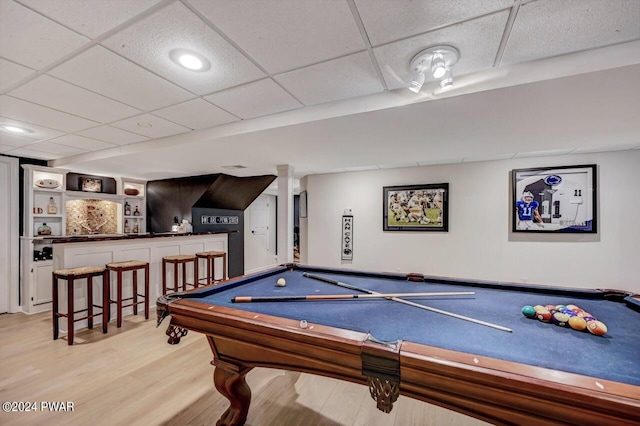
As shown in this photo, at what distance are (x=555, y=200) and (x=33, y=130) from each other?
664 cm

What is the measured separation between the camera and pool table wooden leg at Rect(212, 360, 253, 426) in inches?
63.9

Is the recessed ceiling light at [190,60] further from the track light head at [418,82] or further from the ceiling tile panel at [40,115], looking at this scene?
the ceiling tile panel at [40,115]

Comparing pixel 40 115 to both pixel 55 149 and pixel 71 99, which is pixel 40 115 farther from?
pixel 55 149

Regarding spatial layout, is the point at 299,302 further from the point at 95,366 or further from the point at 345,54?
the point at 95,366

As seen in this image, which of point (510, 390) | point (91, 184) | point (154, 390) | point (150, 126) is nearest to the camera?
point (510, 390)

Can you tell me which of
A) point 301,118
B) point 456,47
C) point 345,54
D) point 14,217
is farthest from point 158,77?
point 14,217

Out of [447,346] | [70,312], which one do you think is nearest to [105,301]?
[70,312]

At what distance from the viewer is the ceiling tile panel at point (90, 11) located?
4.01 feet

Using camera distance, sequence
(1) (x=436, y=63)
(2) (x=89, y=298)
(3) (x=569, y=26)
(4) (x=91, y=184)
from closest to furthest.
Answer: (3) (x=569, y=26)
(1) (x=436, y=63)
(2) (x=89, y=298)
(4) (x=91, y=184)

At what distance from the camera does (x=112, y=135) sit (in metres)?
→ 3.14

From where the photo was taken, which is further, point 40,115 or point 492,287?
point 40,115

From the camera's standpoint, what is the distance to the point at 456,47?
1529 millimetres

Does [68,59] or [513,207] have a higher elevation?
[68,59]

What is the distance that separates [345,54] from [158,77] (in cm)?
127
